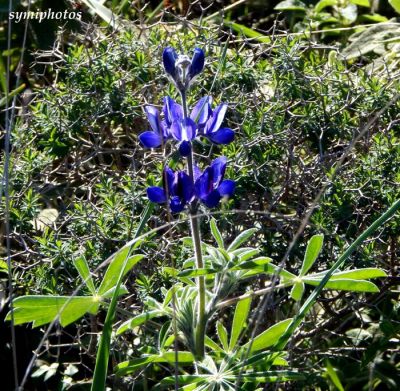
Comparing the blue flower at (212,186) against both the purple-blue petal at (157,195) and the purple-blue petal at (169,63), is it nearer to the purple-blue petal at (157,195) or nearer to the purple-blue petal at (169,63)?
the purple-blue petal at (157,195)

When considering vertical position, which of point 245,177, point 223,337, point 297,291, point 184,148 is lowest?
point 223,337

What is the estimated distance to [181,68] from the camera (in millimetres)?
1665

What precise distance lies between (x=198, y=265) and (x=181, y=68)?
1.33 ft

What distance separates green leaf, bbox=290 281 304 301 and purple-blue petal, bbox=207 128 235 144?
0.36 m

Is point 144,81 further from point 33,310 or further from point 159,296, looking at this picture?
point 33,310

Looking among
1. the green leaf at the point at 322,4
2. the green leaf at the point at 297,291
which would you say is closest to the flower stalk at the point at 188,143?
the green leaf at the point at 297,291

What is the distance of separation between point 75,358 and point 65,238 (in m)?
0.52

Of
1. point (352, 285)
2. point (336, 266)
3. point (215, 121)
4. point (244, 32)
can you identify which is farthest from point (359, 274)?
point (244, 32)

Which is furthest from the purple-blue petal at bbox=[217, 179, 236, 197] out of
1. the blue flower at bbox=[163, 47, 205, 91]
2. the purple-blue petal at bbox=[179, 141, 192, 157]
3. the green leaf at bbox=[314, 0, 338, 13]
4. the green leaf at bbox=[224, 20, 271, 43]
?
the green leaf at bbox=[314, 0, 338, 13]

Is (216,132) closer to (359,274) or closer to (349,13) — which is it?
(359,274)

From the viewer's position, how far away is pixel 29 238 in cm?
208

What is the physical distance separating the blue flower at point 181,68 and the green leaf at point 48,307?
0.51m

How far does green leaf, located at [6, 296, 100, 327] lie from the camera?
1744mm

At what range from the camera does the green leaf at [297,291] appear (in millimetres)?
1802
